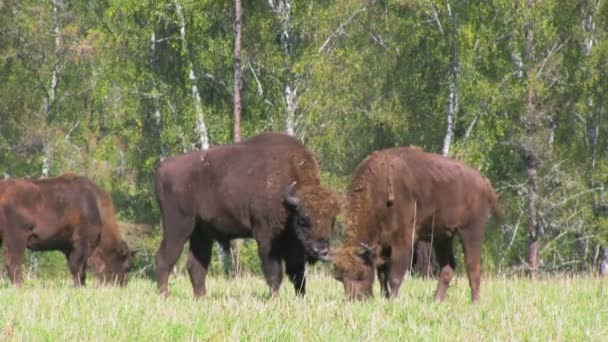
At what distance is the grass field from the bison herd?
1805mm

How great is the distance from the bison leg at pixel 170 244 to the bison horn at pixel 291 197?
4.96ft

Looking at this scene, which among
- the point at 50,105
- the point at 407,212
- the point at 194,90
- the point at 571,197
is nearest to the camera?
the point at 407,212

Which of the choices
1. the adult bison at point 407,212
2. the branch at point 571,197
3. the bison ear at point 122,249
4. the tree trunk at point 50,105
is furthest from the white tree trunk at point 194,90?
the adult bison at point 407,212

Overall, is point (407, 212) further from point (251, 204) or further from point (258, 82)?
point (258, 82)

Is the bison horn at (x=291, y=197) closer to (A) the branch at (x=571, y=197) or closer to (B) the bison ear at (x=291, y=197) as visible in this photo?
(B) the bison ear at (x=291, y=197)

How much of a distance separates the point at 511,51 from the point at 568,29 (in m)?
1.95

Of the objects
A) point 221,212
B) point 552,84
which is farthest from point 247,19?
point 221,212

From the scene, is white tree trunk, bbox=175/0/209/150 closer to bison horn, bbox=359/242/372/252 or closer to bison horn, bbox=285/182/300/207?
bison horn, bbox=285/182/300/207

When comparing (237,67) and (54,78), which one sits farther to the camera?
(54,78)

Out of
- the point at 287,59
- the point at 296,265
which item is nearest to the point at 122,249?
the point at 296,265

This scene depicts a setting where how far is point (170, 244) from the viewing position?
46.0 ft

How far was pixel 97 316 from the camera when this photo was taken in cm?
866

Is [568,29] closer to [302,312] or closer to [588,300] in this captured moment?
[588,300]

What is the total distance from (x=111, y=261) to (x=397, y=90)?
621 inches
